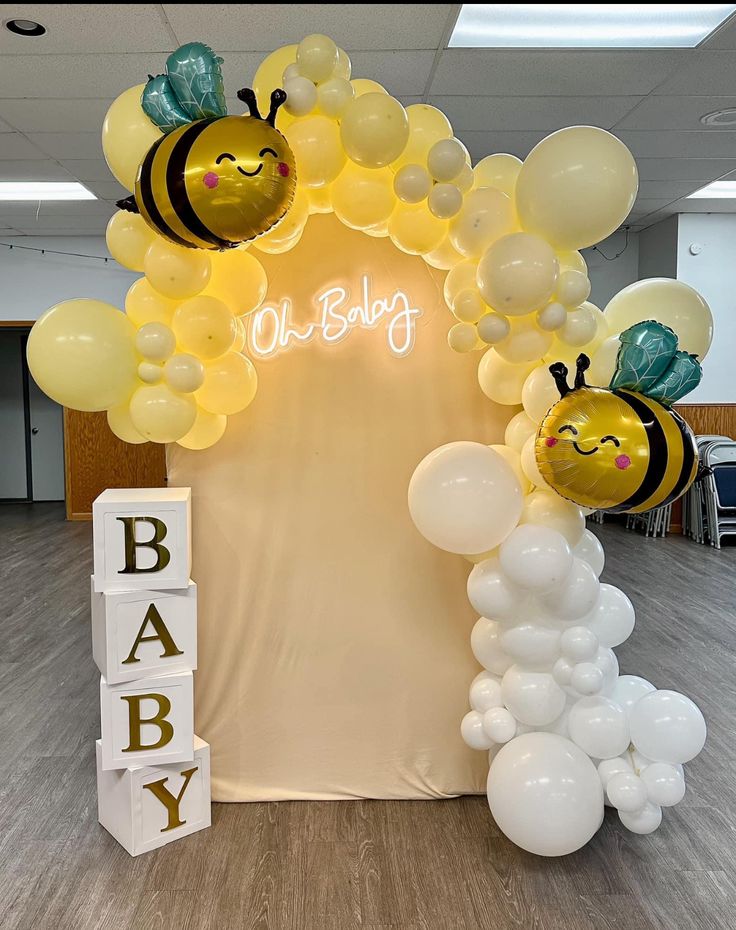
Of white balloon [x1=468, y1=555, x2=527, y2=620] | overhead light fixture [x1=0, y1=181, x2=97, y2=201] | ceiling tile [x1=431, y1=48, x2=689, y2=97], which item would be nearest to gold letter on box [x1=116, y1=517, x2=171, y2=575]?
white balloon [x1=468, y1=555, x2=527, y2=620]

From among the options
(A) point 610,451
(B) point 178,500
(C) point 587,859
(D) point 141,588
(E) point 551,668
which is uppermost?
(A) point 610,451

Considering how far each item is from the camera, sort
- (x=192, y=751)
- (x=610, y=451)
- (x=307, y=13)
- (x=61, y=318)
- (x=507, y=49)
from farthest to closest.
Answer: (x=507, y=49) → (x=307, y=13) → (x=192, y=751) → (x=61, y=318) → (x=610, y=451)

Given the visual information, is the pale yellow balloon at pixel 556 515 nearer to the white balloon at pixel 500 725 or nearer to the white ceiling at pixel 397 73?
the white balloon at pixel 500 725

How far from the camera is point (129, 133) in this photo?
7.09 ft

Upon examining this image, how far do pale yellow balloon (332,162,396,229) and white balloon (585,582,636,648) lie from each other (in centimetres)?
134

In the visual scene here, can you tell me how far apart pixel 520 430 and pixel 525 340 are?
1.14 feet

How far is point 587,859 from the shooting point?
8.02 feet

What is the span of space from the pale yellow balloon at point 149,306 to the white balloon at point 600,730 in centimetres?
171

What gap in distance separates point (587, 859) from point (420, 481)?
4.26 ft

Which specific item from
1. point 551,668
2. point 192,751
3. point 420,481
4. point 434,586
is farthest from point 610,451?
point 192,751

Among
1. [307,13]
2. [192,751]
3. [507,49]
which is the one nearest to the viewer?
[192,751]

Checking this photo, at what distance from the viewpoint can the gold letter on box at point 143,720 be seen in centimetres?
246

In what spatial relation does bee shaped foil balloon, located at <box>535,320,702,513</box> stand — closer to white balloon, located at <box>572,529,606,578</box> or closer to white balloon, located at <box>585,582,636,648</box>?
white balloon, located at <box>572,529,606,578</box>

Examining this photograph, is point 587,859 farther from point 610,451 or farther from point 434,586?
point 610,451
